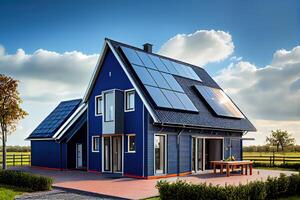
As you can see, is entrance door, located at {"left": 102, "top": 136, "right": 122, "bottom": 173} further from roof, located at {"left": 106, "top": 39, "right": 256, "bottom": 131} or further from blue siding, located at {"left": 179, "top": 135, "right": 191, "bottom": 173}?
blue siding, located at {"left": 179, "top": 135, "right": 191, "bottom": 173}

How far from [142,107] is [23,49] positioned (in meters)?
7.26

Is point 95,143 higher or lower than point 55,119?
lower

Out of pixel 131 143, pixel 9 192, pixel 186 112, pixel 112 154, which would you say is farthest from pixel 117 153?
→ pixel 9 192

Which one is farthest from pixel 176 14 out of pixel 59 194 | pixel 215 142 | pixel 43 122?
pixel 43 122

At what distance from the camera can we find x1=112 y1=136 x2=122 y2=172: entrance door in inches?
854

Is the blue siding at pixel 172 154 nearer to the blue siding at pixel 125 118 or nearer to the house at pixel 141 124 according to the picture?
the house at pixel 141 124

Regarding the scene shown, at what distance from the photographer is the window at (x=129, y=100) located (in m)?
20.9

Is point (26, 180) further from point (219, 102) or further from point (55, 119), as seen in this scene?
point (219, 102)

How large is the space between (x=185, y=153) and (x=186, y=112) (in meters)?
2.42

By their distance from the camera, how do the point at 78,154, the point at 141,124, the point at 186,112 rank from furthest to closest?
the point at 78,154 < the point at 186,112 < the point at 141,124

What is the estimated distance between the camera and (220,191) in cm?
1145

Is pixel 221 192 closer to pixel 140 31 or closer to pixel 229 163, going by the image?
pixel 140 31

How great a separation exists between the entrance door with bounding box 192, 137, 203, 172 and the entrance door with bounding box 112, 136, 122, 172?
4505 millimetres

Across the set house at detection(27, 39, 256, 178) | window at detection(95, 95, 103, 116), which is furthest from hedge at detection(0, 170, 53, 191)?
window at detection(95, 95, 103, 116)
